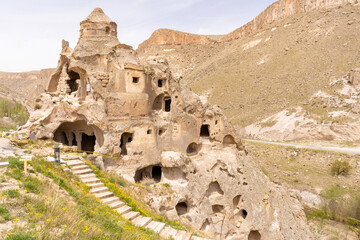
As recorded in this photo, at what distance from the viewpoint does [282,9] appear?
3637 inches

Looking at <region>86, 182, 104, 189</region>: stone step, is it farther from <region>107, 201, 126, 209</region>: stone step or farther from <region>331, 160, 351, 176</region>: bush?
<region>331, 160, 351, 176</region>: bush

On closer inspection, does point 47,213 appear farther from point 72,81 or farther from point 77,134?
point 72,81

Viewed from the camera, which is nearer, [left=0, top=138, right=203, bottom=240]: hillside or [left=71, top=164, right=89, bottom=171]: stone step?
[left=0, top=138, right=203, bottom=240]: hillside

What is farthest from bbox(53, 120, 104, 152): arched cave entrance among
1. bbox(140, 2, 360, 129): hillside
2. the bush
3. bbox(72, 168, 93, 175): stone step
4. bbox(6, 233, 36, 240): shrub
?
bbox(140, 2, 360, 129): hillside

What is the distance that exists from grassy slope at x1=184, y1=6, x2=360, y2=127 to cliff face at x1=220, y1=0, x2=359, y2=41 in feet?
22.7

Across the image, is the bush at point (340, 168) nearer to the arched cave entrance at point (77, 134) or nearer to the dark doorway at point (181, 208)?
the dark doorway at point (181, 208)

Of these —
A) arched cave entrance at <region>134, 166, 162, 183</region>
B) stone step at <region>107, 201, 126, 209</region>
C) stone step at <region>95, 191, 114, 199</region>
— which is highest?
stone step at <region>95, 191, 114, 199</region>

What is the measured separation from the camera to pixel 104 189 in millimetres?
10430

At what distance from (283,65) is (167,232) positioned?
59.4 metres

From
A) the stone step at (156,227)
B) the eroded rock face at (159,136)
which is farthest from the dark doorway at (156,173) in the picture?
the stone step at (156,227)

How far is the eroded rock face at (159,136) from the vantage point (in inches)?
609

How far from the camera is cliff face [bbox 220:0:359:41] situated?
252 ft

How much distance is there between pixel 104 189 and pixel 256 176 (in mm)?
14141

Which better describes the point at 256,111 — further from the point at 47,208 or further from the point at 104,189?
the point at 47,208
